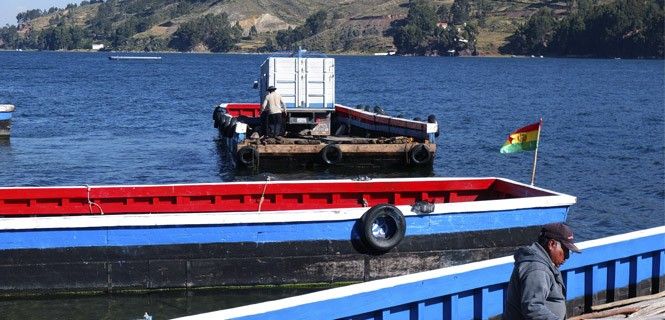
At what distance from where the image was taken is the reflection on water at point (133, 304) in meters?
14.9

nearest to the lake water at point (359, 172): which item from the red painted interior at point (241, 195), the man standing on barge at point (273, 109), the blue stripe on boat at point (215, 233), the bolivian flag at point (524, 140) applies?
the blue stripe on boat at point (215, 233)

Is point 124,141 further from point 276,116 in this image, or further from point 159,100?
point 159,100

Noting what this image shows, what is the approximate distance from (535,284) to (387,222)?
7.78 m

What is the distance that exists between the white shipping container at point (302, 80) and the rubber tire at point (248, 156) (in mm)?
4090

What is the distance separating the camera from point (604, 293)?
12680mm

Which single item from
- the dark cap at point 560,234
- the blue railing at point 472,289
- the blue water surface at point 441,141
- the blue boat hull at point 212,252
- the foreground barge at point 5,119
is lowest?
the blue water surface at point 441,141

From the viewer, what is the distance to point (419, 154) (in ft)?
97.7

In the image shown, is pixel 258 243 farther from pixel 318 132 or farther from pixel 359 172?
pixel 318 132

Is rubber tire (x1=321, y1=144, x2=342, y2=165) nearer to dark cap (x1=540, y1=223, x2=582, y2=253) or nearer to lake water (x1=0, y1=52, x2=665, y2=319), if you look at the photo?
lake water (x1=0, y1=52, x2=665, y2=319)

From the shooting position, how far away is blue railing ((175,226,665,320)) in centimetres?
987

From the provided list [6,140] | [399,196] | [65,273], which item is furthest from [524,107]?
[65,273]

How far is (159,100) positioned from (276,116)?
1808 inches

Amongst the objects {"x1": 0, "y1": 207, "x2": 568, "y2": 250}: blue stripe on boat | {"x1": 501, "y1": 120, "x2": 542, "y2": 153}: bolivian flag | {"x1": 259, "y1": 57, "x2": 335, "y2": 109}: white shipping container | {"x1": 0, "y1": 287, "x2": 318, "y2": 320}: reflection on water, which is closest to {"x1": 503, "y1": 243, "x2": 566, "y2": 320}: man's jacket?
{"x1": 0, "y1": 207, "x2": 568, "y2": 250}: blue stripe on boat

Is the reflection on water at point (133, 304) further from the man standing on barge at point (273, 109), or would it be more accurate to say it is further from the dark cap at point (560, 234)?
the man standing on barge at point (273, 109)
